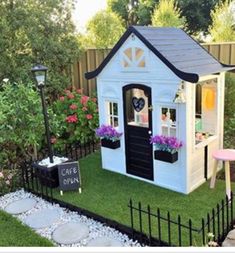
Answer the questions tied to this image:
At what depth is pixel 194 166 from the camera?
17.1 feet

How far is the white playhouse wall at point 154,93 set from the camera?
16.0 feet

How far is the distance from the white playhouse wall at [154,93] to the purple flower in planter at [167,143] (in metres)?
0.11

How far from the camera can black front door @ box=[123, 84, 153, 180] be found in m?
5.50

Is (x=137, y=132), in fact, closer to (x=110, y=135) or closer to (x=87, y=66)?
(x=110, y=135)

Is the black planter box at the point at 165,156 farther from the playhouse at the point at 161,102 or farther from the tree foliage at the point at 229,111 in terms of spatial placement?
the tree foliage at the point at 229,111

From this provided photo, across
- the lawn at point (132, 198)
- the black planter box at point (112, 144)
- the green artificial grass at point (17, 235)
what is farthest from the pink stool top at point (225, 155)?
the green artificial grass at point (17, 235)

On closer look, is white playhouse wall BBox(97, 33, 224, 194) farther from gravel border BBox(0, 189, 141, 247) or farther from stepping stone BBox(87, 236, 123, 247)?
stepping stone BBox(87, 236, 123, 247)

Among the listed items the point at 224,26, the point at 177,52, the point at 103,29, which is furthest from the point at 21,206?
the point at 224,26

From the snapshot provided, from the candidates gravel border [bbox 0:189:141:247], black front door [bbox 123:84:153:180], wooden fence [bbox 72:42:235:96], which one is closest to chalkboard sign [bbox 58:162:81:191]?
gravel border [bbox 0:189:141:247]

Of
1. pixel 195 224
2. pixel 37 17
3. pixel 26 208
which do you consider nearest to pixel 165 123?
pixel 195 224

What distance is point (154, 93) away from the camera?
201 inches

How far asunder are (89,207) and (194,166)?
6.02 feet

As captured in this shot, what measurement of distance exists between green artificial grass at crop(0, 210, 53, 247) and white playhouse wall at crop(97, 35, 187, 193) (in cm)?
218

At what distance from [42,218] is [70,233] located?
0.67 meters
